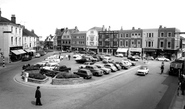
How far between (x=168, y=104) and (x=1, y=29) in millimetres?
42795

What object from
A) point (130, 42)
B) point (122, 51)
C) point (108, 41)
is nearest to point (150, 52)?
point (130, 42)

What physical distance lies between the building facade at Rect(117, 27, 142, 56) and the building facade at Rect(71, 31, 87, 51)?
804 inches

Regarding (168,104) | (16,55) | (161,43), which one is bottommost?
(168,104)

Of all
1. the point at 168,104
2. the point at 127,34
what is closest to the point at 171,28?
the point at 127,34

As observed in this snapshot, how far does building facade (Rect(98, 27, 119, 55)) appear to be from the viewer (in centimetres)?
6594

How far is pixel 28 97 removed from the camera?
15.3 metres

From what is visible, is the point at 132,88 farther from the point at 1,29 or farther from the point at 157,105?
the point at 1,29

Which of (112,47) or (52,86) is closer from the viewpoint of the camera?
(52,86)

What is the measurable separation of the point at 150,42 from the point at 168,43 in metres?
6.00

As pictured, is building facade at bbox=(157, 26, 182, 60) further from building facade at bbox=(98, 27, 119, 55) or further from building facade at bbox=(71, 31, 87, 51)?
building facade at bbox=(71, 31, 87, 51)

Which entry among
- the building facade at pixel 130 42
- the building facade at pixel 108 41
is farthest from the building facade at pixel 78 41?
the building facade at pixel 130 42

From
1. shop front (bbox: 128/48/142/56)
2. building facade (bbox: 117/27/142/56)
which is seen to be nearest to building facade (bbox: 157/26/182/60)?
shop front (bbox: 128/48/142/56)

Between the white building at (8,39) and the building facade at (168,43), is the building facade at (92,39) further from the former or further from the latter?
the white building at (8,39)

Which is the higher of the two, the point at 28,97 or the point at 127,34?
the point at 127,34
